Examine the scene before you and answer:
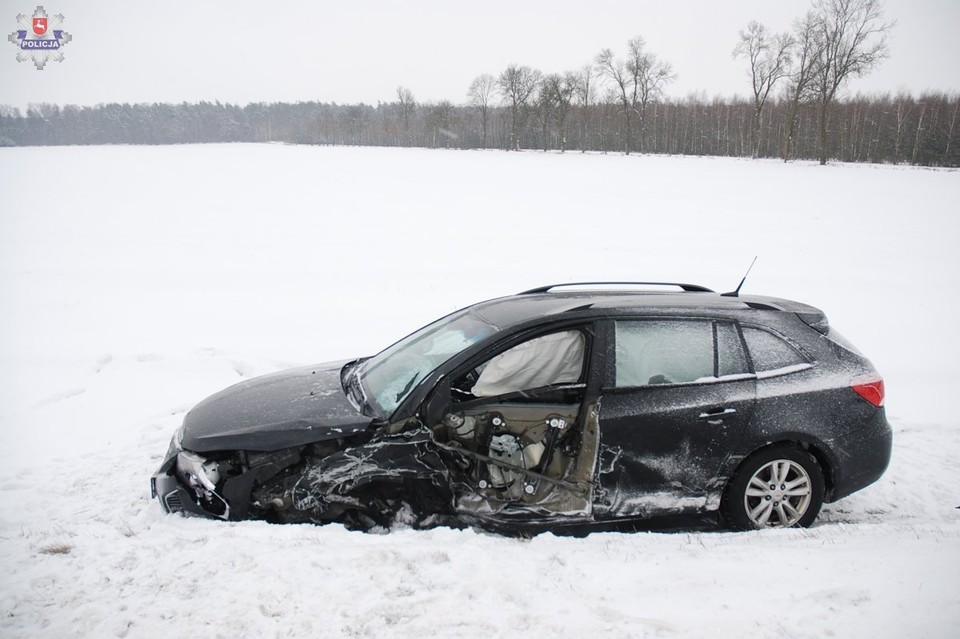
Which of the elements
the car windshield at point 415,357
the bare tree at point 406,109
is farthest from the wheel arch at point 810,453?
the bare tree at point 406,109

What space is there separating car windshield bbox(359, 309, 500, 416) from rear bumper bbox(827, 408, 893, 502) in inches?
98.9

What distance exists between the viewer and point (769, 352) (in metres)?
4.05

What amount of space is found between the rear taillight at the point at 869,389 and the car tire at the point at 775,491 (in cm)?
60

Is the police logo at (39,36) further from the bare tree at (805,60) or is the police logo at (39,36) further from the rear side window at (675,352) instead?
the bare tree at (805,60)

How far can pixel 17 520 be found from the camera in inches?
159

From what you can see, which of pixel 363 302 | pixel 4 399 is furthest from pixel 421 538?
pixel 363 302

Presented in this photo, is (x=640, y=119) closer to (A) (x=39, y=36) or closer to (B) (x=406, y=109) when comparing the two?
(B) (x=406, y=109)

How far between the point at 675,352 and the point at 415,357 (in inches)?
74.5

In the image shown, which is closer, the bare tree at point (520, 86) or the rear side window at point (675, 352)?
the rear side window at point (675, 352)

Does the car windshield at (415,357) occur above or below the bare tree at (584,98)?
below

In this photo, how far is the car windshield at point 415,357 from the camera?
3979 millimetres

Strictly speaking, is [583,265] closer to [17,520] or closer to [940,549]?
[940,549]

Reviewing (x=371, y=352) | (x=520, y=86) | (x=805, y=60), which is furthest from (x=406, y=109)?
(x=371, y=352)

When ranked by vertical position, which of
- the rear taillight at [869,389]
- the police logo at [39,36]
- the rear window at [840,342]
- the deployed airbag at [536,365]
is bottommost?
the rear taillight at [869,389]
